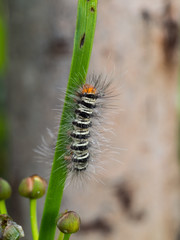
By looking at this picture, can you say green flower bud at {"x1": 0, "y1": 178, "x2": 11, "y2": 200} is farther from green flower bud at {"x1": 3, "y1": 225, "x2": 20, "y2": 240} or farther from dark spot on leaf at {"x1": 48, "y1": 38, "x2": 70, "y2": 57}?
dark spot on leaf at {"x1": 48, "y1": 38, "x2": 70, "y2": 57}

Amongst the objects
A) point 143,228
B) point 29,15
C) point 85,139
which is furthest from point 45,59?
point 85,139

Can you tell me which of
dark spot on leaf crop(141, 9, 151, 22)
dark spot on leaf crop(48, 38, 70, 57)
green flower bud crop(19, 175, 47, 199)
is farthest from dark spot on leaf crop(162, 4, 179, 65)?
green flower bud crop(19, 175, 47, 199)

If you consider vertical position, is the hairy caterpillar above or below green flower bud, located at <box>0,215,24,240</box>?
above

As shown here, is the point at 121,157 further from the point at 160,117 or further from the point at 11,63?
the point at 11,63

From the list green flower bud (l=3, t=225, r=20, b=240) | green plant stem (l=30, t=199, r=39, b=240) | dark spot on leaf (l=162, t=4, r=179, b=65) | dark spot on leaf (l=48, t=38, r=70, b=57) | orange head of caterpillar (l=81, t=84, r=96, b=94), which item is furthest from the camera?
dark spot on leaf (l=162, t=4, r=179, b=65)

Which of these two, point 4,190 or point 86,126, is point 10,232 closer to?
point 4,190

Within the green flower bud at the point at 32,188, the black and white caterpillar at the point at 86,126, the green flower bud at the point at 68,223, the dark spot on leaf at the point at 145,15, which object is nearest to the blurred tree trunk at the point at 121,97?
the dark spot on leaf at the point at 145,15

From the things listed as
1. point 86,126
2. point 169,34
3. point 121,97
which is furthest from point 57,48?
point 86,126
